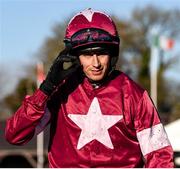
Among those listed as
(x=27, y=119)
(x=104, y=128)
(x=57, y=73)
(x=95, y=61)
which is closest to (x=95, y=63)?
(x=95, y=61)

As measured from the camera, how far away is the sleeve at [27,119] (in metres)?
3.57

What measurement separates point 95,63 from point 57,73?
21 cm

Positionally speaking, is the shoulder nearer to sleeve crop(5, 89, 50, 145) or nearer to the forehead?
the forehead

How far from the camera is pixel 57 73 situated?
363 cm

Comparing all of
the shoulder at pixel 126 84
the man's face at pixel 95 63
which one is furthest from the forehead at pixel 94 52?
the shoulder at pixel 126 84

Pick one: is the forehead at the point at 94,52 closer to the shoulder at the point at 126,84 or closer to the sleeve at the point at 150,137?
the shoulder at the point at 126,84

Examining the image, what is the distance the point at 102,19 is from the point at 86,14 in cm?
10

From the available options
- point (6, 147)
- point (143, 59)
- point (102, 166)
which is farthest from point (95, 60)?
point (143, 59)

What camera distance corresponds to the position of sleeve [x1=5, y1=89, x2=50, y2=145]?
3.57 metres

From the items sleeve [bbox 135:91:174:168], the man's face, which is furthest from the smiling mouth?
sleeve [bbox 135:91:174:168]

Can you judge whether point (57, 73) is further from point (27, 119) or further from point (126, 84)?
point (126, 84)

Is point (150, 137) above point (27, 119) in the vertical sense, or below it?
below

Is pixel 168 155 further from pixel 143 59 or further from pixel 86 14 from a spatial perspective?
pixel 143 59

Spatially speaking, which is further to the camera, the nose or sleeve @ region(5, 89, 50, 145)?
the nose
